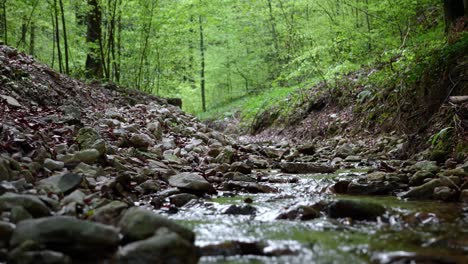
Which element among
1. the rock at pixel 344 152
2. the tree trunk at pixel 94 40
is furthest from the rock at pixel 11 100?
the tree trunk at pixel 94 40

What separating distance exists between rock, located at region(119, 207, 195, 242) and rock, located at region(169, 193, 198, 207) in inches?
48.2

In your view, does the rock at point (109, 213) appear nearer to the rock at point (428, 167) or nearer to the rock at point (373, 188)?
the rock at point (373, 188)

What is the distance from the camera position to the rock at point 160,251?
1958 millimetres

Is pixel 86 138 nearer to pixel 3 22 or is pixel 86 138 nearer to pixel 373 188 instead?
pixel 373 188

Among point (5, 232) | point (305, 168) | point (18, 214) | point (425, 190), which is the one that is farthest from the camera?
point (305, 168)

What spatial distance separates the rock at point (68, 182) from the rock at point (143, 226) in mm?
1033

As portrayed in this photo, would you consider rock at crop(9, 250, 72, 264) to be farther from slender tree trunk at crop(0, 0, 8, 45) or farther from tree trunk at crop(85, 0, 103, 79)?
tree trunk at crop(85, 0, 103, 79)

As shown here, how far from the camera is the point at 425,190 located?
11.8 feet

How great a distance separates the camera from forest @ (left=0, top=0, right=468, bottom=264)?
2.20m

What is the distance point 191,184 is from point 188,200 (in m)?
0.37

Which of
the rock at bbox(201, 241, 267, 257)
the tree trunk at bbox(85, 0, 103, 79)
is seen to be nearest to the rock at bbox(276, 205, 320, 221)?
the rock at bbox(201, 241, 267, 257)

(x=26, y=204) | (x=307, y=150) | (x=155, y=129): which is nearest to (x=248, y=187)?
(x=26, y=204)

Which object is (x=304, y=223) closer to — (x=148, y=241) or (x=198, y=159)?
(x=148, y=241)

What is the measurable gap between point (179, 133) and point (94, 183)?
480 cm
